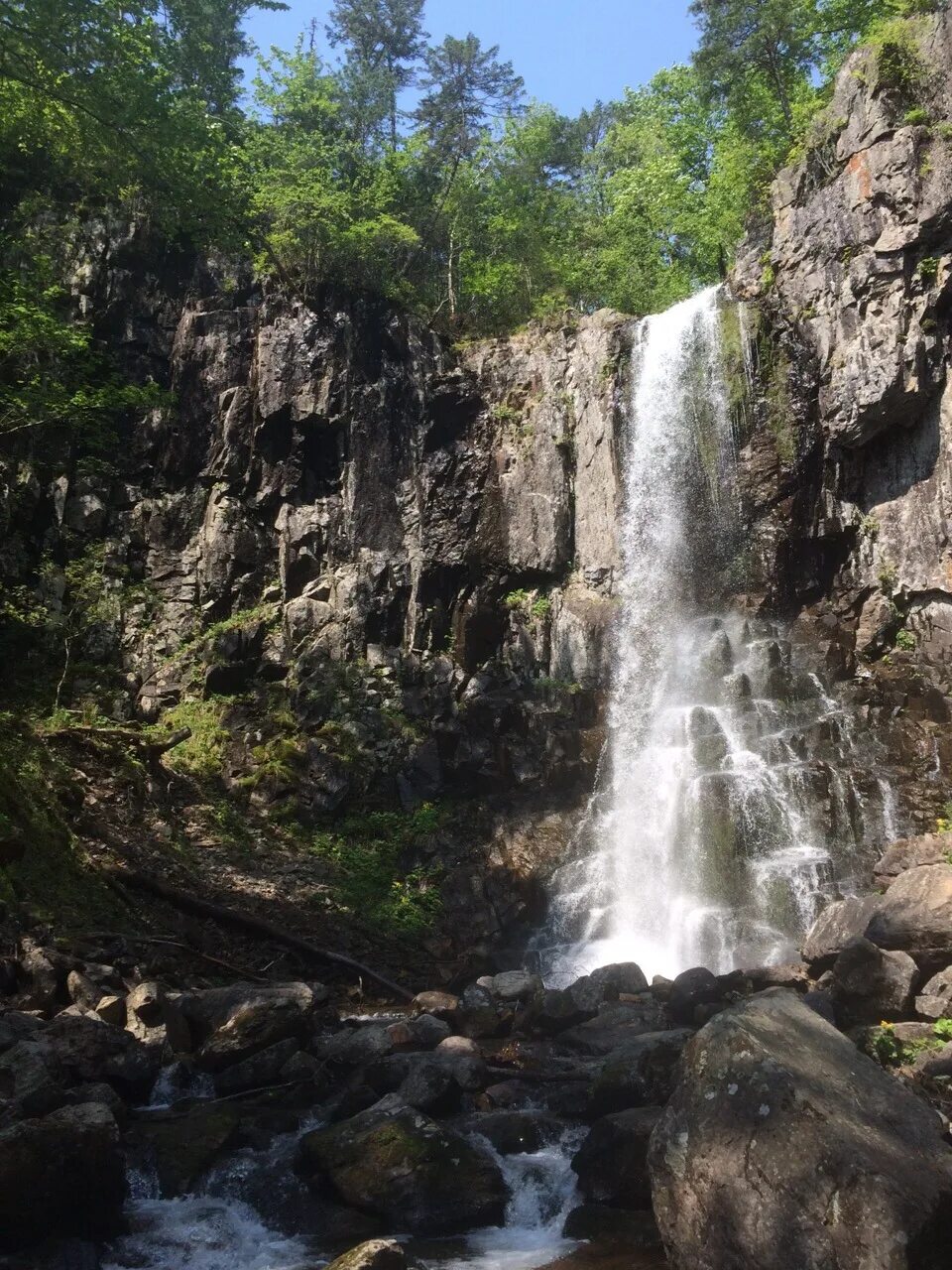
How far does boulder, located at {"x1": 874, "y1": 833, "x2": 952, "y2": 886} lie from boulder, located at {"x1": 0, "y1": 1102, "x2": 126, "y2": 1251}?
942cm

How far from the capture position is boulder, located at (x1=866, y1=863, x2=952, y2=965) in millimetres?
8898

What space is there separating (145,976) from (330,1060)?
8.95 ft

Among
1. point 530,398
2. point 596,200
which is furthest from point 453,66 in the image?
point 530,398

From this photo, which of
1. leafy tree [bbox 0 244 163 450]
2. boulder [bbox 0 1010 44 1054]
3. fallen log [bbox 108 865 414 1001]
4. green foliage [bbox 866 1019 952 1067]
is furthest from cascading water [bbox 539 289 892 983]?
leafy tree [bbox 0 244 163 450]

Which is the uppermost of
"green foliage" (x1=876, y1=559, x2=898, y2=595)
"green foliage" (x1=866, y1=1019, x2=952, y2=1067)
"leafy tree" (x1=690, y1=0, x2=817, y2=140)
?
"leafy tree" (x1=690, y1=0, x2=817, y2=140)

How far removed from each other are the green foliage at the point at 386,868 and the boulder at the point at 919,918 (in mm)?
7089

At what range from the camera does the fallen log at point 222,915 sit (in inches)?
461

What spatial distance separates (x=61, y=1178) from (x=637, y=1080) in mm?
4132

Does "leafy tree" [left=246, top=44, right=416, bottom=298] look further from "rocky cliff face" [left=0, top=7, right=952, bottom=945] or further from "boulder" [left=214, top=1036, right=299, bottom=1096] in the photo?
"boulder" [left=214, top=1036, right=299, bottom=1096]

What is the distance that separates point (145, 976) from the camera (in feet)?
32.0

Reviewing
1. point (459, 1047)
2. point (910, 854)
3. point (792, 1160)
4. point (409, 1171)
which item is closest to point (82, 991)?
point (459, 1047)

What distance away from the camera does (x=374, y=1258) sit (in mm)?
4777

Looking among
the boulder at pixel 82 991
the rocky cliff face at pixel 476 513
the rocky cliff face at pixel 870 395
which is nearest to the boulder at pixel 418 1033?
the boulder at pixel 82 991

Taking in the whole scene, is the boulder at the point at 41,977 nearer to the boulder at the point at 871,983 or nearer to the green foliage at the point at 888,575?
the boulder at the point at 871,983
